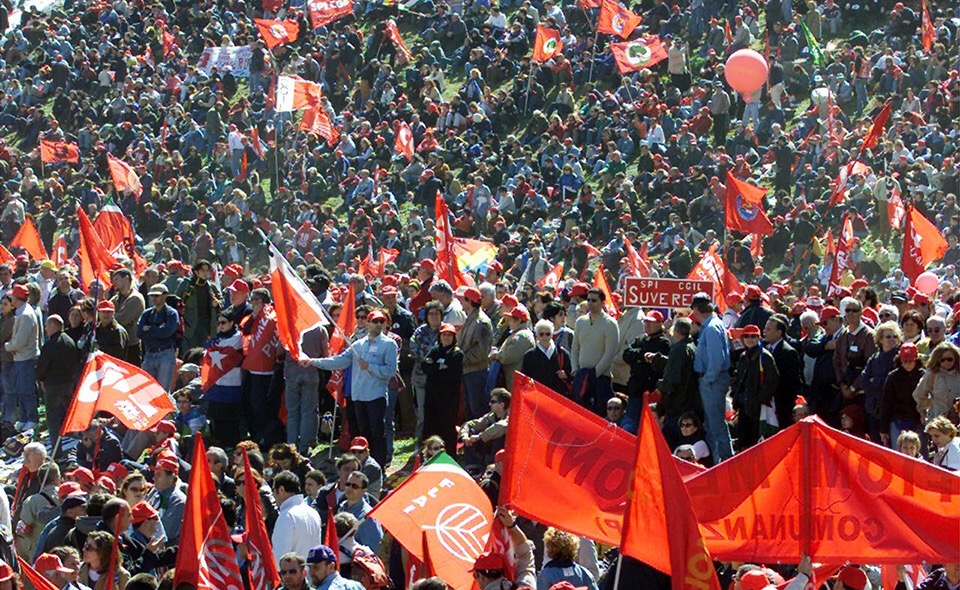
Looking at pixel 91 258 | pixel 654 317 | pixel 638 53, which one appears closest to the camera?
pixel 654 317

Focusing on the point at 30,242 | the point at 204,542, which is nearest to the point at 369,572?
the point at 204,542

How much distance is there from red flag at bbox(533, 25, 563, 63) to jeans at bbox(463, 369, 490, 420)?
19649 mm

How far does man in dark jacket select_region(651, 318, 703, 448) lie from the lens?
1517 centimetres

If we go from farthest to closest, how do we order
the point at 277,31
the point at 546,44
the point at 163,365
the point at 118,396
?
the point at 277,31 < the point at 546,44 < the point at 163,365 < the point at 118,396

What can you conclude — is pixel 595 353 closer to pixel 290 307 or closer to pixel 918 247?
pixel 290 307

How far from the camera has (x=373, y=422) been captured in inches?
644

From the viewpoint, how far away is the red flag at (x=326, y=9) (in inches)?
1615

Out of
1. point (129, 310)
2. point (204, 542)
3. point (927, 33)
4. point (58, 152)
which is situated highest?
point (204, 542)

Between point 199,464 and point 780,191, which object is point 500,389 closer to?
point 199,464

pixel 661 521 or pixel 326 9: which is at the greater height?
pixel 661 521

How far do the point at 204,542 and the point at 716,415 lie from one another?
18.2 feet

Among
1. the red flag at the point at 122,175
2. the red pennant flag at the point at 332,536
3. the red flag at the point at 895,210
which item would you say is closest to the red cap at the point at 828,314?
the red pennant flag at the point at 332,536

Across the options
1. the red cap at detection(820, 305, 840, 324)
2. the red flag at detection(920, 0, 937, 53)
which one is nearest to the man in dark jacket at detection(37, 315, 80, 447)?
the red cap at detection(820, 305, 840, 324)

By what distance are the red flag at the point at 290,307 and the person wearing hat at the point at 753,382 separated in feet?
11.6
